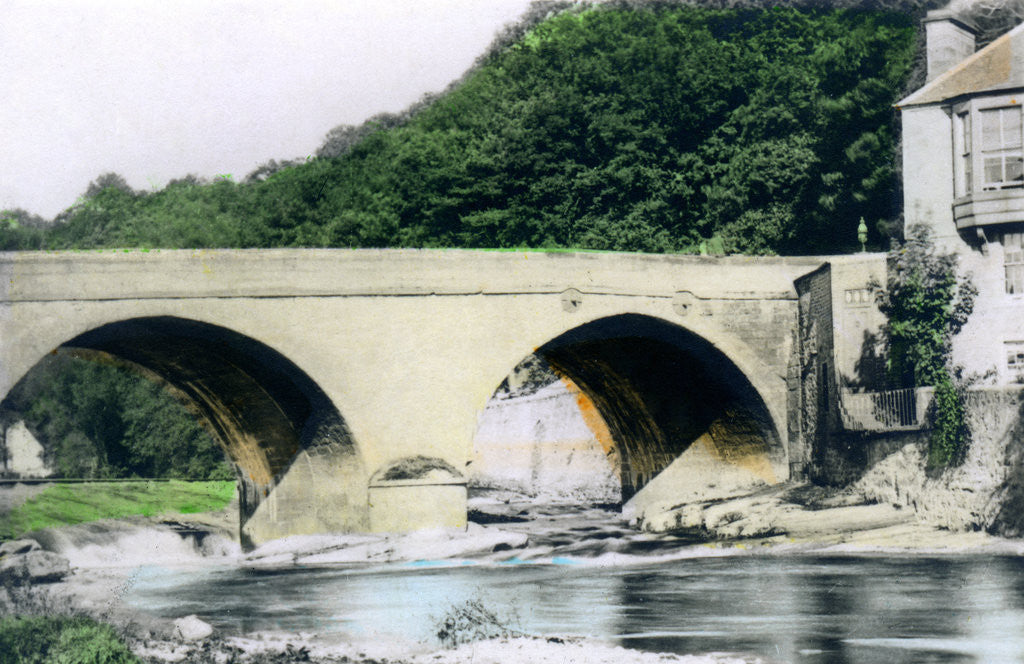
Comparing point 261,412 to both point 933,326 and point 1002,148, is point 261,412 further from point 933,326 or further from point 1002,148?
point 1002,148

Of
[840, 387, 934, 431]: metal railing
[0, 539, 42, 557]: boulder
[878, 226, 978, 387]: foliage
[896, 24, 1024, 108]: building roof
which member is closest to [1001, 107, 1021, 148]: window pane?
[896, 24, 1024, 108]: building roof

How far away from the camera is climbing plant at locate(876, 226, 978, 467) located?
2328 cm

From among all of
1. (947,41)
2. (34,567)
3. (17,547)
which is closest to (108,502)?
(17,547)

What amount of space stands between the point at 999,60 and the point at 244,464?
1522 cm

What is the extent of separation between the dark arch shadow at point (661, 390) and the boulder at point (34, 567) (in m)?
9.28

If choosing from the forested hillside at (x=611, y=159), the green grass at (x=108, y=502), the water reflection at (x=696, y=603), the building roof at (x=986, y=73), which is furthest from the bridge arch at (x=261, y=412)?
the building roof at (x=986, y=73)

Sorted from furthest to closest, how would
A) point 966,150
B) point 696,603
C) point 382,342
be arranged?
point 382,342, point 966,150, point 696,603

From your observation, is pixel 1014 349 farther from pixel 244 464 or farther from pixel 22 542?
pixel 22 542

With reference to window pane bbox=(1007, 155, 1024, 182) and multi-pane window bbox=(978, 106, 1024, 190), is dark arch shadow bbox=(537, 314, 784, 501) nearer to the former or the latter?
multi-pane window bbox=(978, 106, 1024, 190)

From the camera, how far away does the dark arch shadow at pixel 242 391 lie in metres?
23.6

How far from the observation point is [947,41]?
23.9m

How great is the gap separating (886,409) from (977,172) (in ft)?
14.3

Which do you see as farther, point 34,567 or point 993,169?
point 34,567

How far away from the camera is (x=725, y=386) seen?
89.3 ft
